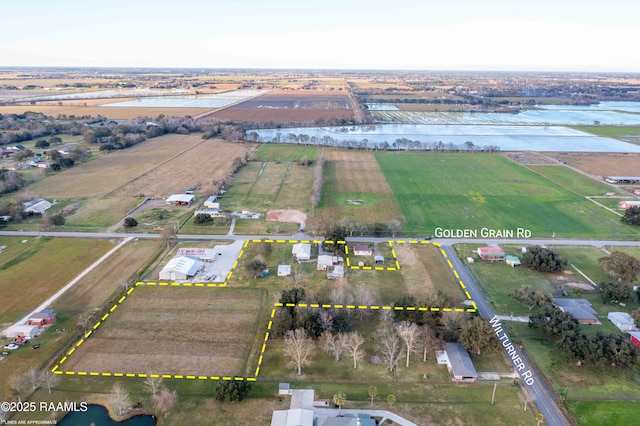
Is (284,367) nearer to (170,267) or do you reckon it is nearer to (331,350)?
(331,350)

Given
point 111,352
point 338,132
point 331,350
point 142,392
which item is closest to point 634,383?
point 331,350

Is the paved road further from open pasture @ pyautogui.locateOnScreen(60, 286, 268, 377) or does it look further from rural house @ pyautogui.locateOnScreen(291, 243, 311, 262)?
open pasture @ pyautogui.locateOnScreen(60, 286, 268, 377)

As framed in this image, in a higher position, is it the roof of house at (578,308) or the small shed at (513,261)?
the small shed at (513,261)

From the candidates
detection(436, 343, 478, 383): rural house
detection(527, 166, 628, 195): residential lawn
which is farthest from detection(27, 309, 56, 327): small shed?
detection(527, 166, 628, 195): residential lawn

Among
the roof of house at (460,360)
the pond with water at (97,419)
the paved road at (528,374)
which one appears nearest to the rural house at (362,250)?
the paved road at (528,374)

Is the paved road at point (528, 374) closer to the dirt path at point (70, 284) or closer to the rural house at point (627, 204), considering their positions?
the rural house at point (627, 204)

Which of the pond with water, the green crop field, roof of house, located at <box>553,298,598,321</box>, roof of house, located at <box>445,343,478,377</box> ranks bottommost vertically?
the pond with water
